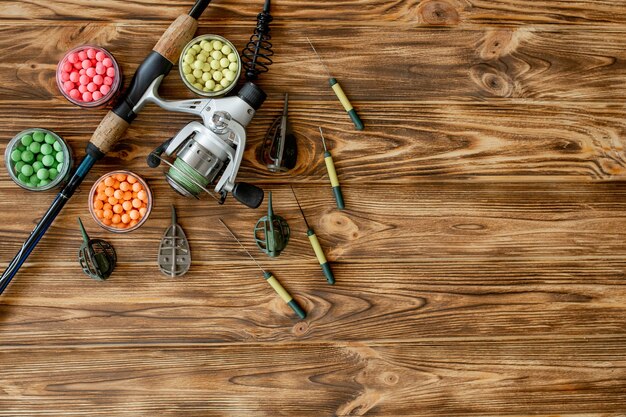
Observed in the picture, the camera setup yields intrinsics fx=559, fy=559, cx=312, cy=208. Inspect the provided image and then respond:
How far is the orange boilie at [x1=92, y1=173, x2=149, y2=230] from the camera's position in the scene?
1512mm

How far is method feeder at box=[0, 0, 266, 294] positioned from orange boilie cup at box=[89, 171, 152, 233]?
0.20 ft

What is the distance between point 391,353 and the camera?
166 centimetres

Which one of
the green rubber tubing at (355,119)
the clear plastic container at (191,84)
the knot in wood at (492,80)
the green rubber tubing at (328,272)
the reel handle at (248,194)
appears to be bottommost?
the green rubber tubing at (328,272)

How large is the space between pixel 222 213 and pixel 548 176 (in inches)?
37.9

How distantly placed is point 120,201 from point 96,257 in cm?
17

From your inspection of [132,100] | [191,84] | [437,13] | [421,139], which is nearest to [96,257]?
[132,100]

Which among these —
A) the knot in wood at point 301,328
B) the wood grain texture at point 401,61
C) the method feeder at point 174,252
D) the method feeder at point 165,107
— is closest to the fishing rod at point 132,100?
the method feeder at point 165,107

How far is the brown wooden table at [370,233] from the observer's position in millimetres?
1573

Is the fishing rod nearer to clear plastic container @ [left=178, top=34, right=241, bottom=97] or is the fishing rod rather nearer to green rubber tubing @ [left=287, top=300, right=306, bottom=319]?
clear plastic container @ [left=178, top=34, right=241, bottom=97]

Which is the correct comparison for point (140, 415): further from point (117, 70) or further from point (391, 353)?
point (117, 70)

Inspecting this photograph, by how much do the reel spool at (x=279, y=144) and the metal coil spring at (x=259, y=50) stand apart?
110 millimetres

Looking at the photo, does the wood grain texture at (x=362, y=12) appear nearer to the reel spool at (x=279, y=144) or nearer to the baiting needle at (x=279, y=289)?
the reel spool at (x=279, y=144)

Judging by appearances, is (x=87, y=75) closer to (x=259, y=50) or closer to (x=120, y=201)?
(x=120, y=201)

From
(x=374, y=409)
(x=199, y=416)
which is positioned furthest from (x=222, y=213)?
(x=374, y=409)
